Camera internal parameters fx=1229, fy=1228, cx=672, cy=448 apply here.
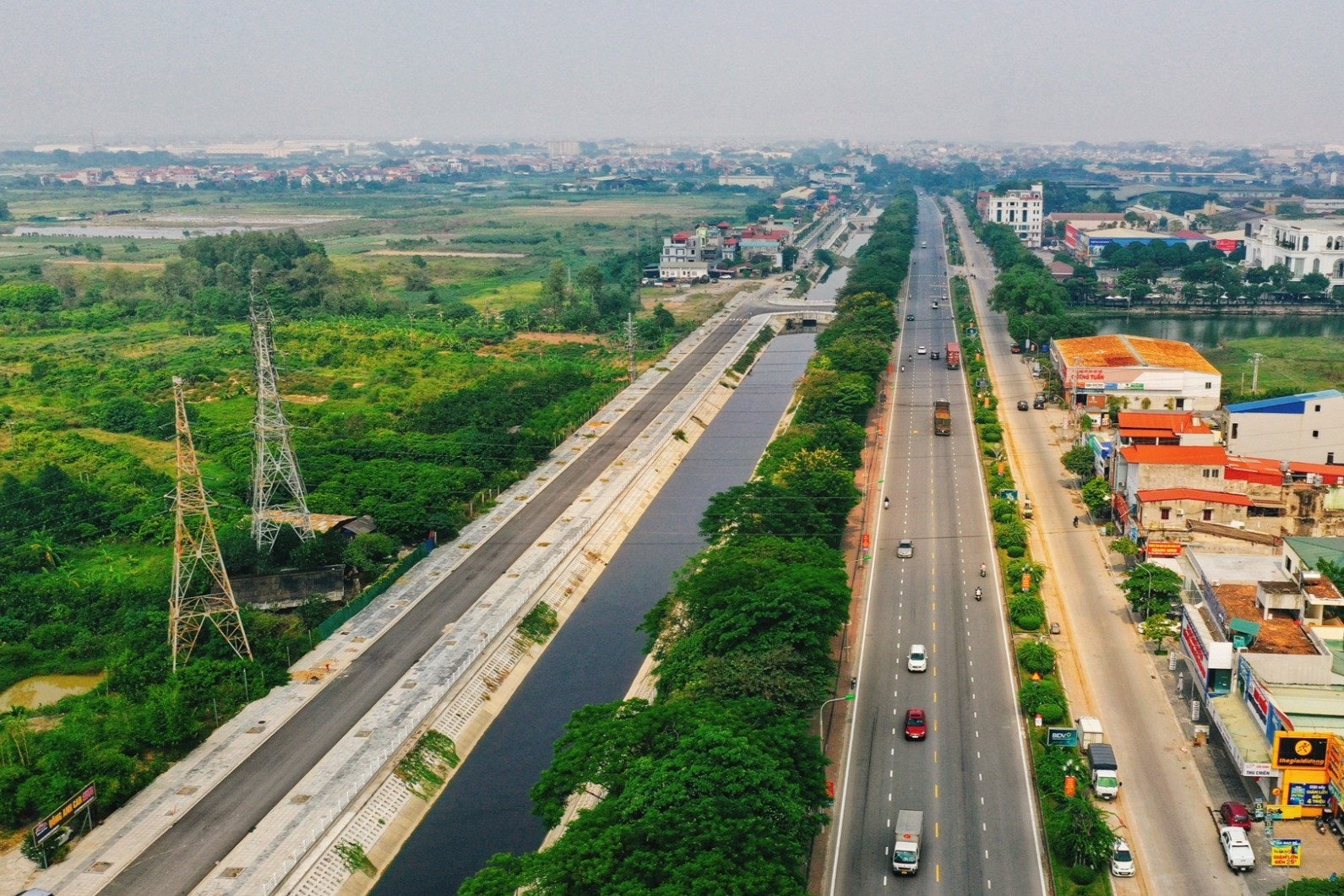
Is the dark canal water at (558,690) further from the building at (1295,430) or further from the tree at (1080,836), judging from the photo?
the building at (1295,430)

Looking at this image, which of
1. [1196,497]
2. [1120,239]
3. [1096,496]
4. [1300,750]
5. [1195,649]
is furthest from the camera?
[1120,239]

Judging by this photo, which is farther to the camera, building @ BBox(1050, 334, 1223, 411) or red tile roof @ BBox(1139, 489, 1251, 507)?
building @ BBox(1050, 334, 1223, 411)

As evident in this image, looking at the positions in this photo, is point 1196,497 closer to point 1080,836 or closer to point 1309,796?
point 1309,796

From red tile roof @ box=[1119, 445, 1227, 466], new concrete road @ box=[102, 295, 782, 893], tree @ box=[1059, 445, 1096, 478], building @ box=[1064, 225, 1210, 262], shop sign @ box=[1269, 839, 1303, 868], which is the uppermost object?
building @ box=[1064, 225, 1210, 262]

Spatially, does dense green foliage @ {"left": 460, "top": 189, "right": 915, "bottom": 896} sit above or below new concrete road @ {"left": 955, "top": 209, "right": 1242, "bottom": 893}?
above

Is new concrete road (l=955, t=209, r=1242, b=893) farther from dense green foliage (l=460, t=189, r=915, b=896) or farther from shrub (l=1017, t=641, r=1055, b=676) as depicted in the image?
dense green foliage (l=460, t=189, r=915, b=896)

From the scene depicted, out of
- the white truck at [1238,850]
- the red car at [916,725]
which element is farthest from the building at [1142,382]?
the white truck at [1238,850]

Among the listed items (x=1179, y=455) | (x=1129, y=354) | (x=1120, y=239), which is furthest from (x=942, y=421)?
(x=1120, y=239)

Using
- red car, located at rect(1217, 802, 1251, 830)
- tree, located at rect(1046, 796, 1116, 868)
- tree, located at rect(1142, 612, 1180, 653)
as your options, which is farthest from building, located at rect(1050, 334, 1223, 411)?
tree, located at rect(1046, 796, 1116, 868)
